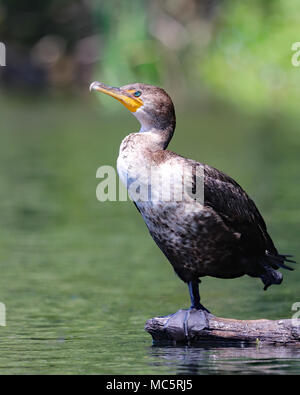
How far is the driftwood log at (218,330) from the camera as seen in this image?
318 inches

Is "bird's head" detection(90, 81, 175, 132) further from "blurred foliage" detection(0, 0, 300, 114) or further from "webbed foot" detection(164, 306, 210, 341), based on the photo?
"blurred foliage" detection(0, 0, 300, 114)

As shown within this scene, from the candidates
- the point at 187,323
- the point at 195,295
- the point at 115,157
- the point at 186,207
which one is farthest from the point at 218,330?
the point at 115,157

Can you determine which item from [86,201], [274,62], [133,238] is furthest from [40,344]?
[274,62]

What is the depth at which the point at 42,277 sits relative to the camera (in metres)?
11.7

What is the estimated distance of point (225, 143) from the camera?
23.1 m

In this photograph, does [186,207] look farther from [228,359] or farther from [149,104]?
[228,359]

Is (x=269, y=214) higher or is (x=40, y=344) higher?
(x=269, y=214)

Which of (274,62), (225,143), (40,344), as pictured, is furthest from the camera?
(274,62)

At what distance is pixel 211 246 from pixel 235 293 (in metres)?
2.90

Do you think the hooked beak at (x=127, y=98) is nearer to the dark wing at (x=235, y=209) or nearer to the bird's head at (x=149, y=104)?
the bird's head at (x=149, y=104)
